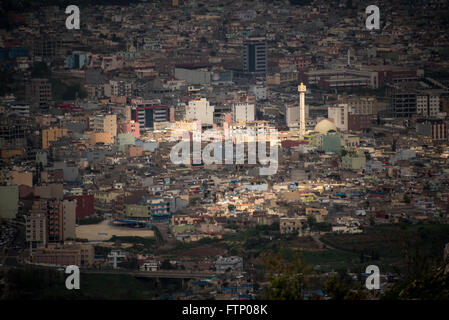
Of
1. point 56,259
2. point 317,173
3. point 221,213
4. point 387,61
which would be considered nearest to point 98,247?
point 56,259

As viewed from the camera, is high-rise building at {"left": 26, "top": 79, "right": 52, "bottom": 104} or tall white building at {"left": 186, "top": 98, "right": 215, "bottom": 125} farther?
high-rise building at {"left": 26, "top": 79, "right": 52, "bottom": 104}

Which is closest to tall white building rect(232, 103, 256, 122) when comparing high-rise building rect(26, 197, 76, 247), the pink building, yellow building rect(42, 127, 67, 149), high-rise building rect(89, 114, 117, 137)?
the pink building

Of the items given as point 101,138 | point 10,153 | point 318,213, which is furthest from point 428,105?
point 318,213

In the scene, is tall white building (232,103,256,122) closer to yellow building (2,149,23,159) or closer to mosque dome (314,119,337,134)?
mosque dome (314,119,337,134)

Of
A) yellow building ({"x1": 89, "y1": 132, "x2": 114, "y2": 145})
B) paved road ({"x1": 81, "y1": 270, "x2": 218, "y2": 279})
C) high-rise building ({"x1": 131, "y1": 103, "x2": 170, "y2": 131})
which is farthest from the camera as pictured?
high-rise building ({"x1": 131, "y1": 103, "x2": 170, "y2": 131})

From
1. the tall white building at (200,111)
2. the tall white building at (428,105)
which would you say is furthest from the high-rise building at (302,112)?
the tall white building at (428,105)

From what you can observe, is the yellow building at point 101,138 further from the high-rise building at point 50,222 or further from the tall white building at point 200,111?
the high-rise building at point 50,222

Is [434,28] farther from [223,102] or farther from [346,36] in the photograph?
[223,102]
